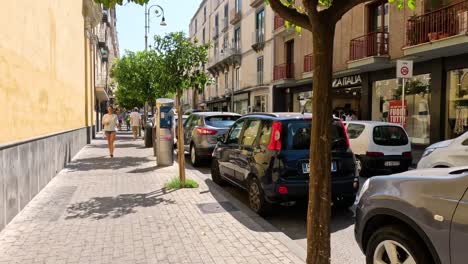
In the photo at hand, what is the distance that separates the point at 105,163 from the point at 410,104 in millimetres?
11915

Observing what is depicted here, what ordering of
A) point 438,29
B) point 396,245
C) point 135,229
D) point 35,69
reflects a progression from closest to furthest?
point 396,245
point 135,229
point 35,69
point 438,29

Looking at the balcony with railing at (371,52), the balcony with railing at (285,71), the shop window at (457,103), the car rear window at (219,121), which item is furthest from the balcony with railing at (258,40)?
the car rear window at (219,121)

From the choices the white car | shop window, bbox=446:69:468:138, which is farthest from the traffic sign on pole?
the white car

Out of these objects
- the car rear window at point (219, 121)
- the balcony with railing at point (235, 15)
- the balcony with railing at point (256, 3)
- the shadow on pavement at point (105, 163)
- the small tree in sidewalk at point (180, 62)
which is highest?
the balcony with railing at point (235, 15)

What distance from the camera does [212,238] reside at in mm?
4902

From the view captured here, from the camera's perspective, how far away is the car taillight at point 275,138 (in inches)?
230

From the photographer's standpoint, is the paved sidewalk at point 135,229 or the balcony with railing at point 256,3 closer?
the paved sidewalk at point 135,229

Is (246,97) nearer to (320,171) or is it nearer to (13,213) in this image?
(13,213)

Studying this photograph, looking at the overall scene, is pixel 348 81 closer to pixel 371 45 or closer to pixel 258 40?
pixel 371 45

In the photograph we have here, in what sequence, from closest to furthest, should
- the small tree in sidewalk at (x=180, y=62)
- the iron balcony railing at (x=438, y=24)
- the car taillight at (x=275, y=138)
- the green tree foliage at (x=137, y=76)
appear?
the car taillight at (x=275, y=138)
the small tree in sidewalk at (x=180, y=62)
the iron balcony railing at (x=438, y=24)
the green tree foliage at (x=137, y=76)

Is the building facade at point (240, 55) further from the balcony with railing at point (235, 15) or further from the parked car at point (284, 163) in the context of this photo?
the parked car at point (284, 163)

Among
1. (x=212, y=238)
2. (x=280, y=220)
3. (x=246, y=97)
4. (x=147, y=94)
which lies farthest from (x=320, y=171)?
(x=246, y=97)

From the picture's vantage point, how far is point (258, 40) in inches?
1206

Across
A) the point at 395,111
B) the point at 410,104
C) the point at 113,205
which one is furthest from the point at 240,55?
the point at 113,205
